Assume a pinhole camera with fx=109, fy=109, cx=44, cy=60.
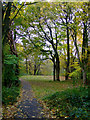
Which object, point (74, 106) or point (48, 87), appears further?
point (48, 87)

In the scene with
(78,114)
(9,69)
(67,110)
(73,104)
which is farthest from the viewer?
(9,69)

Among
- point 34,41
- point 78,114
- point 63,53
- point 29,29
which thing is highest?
point 29,29

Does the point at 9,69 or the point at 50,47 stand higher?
the point at 50,47

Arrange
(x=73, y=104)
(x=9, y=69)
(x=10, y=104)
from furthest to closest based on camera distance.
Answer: (x=9, y=69), (x=10, y=104), (x=73, y=104)

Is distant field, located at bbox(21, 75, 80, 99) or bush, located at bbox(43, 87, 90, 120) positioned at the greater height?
bush, located at bbox(43, 87, 90, 120)

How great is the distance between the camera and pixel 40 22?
16.0 feet

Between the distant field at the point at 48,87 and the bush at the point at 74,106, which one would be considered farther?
the distant field at the point at 48,87

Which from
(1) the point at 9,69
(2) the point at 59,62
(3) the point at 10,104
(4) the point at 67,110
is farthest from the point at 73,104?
(2) the point at 59,62

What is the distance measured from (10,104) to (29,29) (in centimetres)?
365

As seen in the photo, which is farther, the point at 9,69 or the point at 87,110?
the point at 9,69

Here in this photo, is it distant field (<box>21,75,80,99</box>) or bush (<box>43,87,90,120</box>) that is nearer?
bush (<box>43,87,90,120</box>)

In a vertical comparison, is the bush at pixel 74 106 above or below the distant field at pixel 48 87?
above

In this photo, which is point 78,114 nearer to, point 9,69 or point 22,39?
point 9,69

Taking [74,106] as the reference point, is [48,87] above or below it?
below
